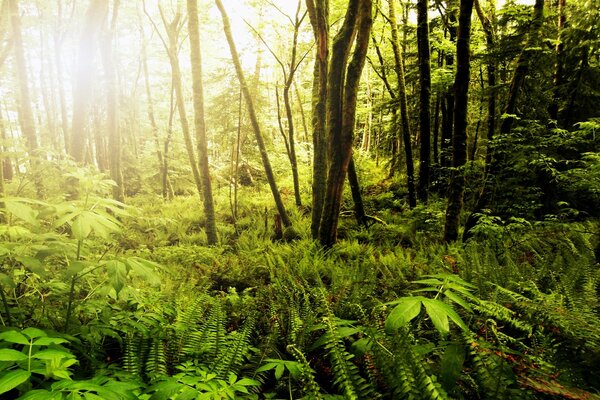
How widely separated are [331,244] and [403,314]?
5784 millimetres

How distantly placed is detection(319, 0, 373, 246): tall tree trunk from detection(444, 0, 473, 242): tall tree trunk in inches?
68.7

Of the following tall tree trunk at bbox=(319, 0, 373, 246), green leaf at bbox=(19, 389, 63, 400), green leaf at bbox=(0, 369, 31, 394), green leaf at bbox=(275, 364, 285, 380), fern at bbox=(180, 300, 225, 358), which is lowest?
fern at bbox=(180, 300, 225, 358)

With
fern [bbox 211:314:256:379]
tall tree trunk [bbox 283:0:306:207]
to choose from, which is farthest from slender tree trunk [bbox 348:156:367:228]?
fern [bbox 211:314:256:379]

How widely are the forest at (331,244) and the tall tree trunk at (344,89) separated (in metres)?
0.04

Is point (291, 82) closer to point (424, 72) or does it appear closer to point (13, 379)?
Answer: point (424, 72)

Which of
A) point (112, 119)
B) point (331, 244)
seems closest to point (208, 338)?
point (331, 244)

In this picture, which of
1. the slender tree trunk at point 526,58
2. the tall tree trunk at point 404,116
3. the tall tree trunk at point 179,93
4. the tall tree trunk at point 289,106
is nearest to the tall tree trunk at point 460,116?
the slender tree trunk at point 526,58

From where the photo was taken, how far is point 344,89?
6.02 meters

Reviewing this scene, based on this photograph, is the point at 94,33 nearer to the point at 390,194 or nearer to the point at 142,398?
the point at 142,398

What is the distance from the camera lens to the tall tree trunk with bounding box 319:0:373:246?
5.75 metres

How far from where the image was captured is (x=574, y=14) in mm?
7113

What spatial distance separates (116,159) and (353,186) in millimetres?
8047

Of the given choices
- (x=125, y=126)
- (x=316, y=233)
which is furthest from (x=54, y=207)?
(x=125, y=126)

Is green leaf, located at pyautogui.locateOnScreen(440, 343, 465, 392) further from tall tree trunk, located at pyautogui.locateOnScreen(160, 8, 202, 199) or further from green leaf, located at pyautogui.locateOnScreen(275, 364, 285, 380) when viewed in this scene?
tall tree trunk, located at pyautogui.locateOnScreen(160, 8, 202, 199)
